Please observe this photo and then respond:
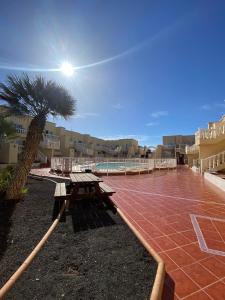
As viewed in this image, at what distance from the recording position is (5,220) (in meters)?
3.37

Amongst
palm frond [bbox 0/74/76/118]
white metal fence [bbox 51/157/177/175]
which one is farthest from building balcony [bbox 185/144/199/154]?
palm frond [bbox 0/74/76/118]

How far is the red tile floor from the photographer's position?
1.86 meters

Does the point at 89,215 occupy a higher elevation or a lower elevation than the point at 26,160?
lower

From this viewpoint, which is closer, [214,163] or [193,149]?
[214,163]

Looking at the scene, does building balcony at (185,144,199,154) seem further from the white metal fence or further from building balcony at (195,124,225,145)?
the white metal fence

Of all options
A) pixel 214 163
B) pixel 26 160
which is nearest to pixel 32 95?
pixel 26 160

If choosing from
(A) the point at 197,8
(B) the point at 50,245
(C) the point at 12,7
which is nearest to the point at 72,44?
(C) the point at 12,7

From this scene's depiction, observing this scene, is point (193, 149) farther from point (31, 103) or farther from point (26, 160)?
point (26, 160)

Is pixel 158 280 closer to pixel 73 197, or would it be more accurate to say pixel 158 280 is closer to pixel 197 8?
pixel 73 197

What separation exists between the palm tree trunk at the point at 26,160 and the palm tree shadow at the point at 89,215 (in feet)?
5.36

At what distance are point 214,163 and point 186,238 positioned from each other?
1058 centimetres

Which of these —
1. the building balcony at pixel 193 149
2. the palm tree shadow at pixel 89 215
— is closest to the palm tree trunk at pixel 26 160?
the palm tree shadow at pixel 89 215

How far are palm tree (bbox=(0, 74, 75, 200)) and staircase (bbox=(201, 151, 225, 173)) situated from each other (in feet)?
35.4

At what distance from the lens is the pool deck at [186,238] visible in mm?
1847
